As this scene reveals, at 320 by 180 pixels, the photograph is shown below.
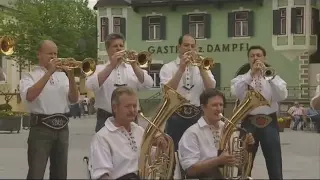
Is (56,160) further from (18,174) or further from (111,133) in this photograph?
(18,174)

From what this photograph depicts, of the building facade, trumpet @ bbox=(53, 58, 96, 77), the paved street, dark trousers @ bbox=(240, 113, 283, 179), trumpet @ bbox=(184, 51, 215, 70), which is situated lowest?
the paved street

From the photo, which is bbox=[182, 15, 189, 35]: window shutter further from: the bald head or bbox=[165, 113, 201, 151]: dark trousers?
the bald head

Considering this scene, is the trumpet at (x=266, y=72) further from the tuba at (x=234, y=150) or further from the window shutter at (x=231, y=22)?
the window shutter at (x=231, y=22)

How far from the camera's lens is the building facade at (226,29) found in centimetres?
2992

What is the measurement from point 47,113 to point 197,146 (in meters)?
1.55

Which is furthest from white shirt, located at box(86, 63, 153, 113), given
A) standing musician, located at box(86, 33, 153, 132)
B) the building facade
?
the building facade

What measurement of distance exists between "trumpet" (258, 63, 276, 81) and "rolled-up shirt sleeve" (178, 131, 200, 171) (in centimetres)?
161

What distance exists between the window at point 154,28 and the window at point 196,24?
4.99 ft

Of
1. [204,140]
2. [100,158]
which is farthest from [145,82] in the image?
[100,158]

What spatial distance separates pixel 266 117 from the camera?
6.43 meters

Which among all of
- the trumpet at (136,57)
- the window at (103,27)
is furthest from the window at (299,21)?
the trumpet at (136,57)

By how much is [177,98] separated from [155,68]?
27327 mm

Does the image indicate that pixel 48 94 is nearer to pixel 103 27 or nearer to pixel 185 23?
pixel 185 23

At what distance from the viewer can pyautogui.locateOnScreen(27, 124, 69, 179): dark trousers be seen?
561 cm
